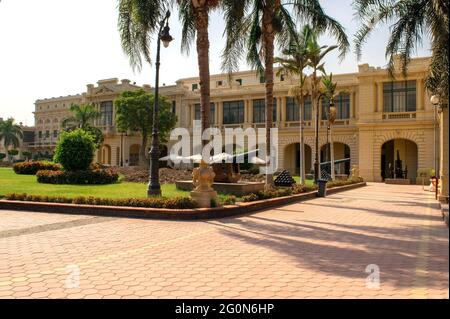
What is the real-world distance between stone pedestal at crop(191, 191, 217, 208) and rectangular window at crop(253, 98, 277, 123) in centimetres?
3816

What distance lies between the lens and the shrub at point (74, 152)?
79.9 ft

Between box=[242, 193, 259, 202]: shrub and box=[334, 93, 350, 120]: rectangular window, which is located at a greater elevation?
box=[334, 93, 350, 120]: rectangular window

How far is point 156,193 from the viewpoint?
14.6 meters

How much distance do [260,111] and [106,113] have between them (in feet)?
83.9

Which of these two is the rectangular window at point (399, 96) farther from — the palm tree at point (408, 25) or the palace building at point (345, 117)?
the palm tree at point (408, 25)

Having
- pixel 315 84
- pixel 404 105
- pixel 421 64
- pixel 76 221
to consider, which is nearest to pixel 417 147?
→ pixel 404 105

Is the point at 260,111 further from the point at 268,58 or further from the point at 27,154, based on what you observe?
the point at 27,154

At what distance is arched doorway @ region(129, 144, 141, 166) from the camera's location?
6088cm

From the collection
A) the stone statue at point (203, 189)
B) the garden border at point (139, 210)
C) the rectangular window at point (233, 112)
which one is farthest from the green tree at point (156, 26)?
the rectangular window at point (233, 112)

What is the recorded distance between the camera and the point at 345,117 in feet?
148

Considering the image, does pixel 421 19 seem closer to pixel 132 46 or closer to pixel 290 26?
pixel 290 26

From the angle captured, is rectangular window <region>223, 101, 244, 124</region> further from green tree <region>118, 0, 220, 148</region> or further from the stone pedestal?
the stone pedestal

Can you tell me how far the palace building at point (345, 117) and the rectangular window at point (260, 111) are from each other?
125 mm

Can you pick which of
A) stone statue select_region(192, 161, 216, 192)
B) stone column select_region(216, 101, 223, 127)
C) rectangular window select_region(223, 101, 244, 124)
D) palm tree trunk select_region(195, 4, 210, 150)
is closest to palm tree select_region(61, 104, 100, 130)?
stone column select_region(216, 101, 223, 127)
